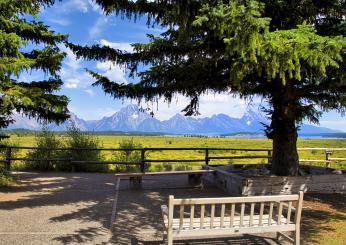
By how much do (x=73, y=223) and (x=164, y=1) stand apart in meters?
4.30

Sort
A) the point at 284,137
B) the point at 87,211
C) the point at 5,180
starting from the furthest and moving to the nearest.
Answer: the point at 5,180, the point at 284,137, the point at 87,211

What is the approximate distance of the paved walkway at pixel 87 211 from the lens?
6461 millimetres

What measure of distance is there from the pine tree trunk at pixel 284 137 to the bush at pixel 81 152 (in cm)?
Result: 803

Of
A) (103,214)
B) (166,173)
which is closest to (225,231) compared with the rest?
(103,214)

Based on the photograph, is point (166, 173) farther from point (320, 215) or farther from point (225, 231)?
point (225, 231)

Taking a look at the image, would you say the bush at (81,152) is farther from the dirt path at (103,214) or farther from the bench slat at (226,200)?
the bench slat at (226,200)

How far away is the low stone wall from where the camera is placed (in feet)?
32.9

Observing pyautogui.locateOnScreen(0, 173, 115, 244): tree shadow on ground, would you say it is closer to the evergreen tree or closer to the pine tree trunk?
the evergreen tree

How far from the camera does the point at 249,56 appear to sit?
566 centimetres

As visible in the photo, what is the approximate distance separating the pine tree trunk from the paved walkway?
176cm

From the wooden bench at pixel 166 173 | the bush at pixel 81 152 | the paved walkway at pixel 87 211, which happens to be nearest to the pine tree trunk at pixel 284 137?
the paved walkway at pixel 87 211

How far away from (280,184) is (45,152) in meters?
10.6

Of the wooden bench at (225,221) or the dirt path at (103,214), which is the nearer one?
the wooden bench at (225,221)

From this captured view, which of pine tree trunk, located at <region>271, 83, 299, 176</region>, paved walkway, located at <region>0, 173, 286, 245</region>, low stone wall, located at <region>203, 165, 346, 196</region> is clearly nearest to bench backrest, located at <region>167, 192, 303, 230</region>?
paved walkway, located at <region>0, 173, 286, 245</region>
